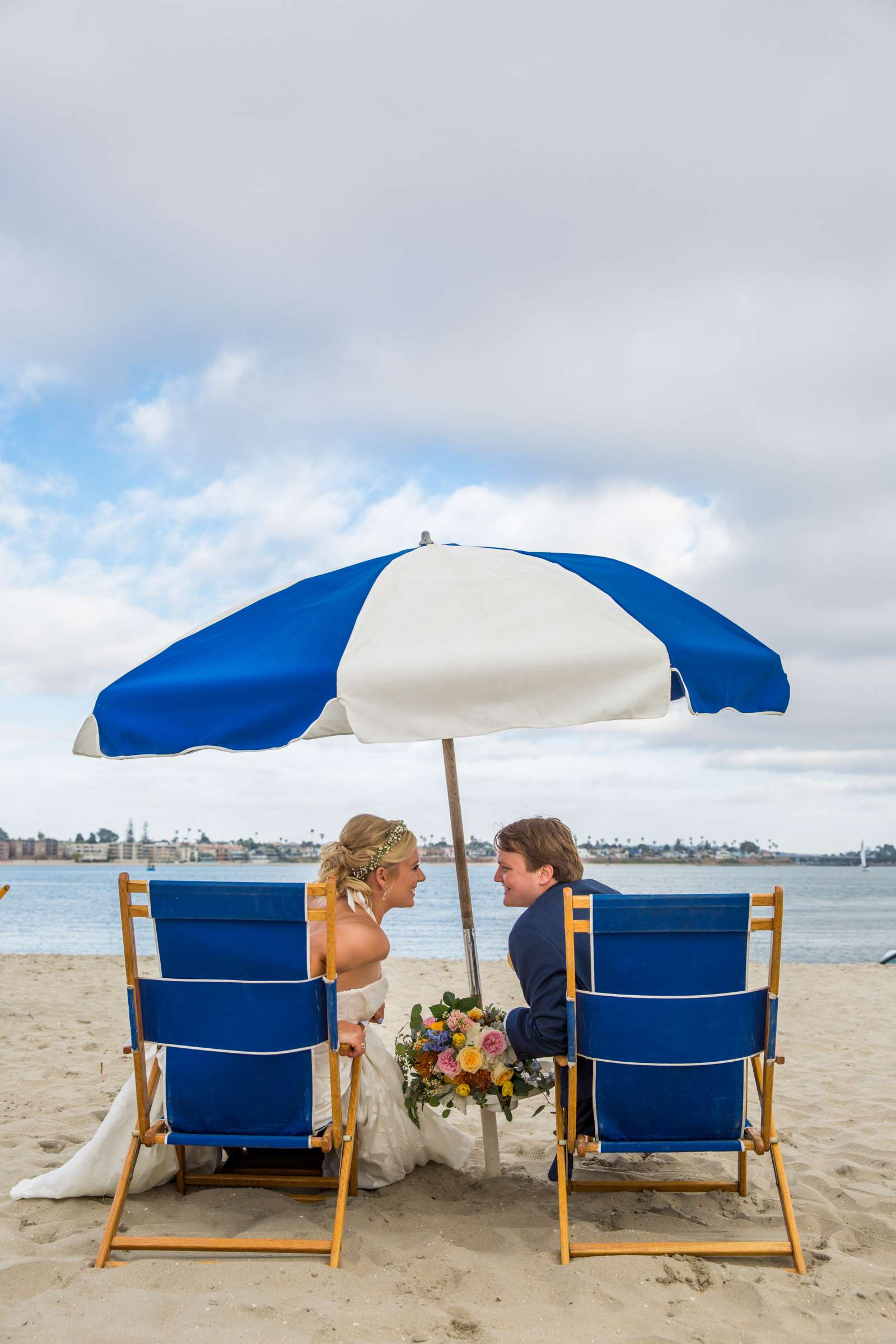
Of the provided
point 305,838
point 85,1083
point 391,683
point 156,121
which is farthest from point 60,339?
point 305,838

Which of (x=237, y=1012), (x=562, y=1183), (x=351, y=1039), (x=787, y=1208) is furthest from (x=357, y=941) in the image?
(x=787, y=1208)

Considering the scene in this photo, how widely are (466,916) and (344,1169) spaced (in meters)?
1.01

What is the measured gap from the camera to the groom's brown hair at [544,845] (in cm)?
299

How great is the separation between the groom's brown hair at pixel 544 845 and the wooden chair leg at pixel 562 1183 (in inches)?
26.3

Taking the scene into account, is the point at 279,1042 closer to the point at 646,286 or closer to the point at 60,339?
the point at 646,286

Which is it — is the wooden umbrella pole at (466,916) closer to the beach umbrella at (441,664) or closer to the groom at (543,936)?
the beach umbrella at (441,664)

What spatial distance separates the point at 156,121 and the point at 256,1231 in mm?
8289

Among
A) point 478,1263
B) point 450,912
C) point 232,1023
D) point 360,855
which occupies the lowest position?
point 450,912

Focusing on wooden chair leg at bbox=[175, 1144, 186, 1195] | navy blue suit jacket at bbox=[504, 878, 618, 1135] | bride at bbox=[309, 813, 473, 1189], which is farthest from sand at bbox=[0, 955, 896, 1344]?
navy blue suit jacket at bbox=[504, 878, 618, 1135]

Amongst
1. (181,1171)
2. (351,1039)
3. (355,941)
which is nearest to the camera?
(351,1039)

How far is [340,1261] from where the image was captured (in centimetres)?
244

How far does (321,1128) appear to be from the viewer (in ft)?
8.89

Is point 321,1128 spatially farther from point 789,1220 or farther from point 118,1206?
point 789,1220

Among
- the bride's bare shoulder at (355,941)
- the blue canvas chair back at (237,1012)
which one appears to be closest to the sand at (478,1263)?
the blue canvas chair back at (237,1012)
